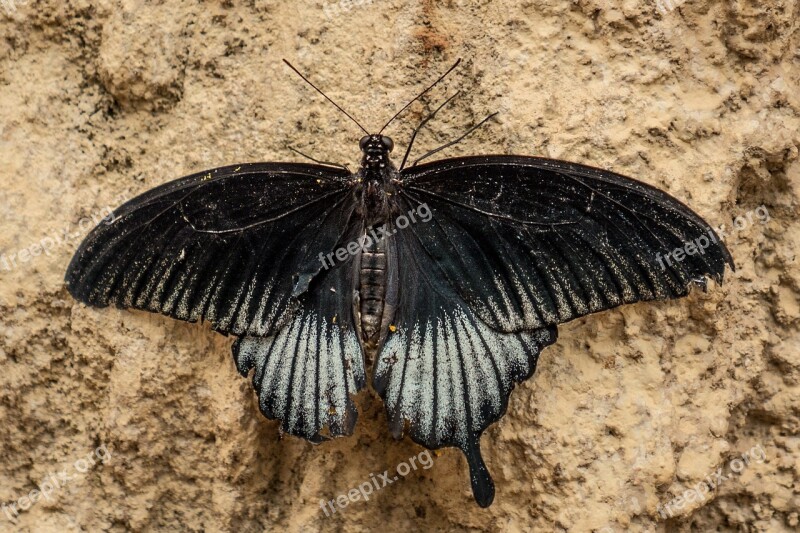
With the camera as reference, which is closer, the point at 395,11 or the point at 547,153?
the point at 547,153

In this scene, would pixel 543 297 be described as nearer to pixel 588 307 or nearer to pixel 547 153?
pixel 588 307

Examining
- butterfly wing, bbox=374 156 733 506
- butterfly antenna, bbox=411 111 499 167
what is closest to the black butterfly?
butterfly wing, bbox=374 156 733 506

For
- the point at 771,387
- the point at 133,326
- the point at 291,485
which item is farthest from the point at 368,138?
the point at 771,387

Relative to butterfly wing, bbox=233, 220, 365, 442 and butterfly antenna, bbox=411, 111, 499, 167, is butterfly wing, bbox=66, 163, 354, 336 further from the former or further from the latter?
butterfly antenna, bbox=411, 111, 499, 167

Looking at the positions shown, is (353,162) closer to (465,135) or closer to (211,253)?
(465,135)

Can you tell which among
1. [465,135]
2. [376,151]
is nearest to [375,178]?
[376,151]

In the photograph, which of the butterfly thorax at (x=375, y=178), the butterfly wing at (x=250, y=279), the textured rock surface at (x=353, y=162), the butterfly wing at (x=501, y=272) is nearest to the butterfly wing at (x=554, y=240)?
the butterfly wing at (x=501, y=272)

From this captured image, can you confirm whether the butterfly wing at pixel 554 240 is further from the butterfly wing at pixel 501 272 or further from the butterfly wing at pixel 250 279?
the butterfly wing at pixel 250 279
